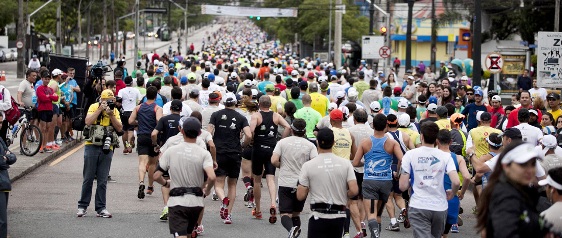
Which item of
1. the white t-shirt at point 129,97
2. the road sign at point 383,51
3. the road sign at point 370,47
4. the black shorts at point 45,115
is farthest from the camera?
the road sign at point 370,47

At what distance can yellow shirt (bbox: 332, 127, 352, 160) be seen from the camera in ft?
41.5

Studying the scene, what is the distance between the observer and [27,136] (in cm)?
1977

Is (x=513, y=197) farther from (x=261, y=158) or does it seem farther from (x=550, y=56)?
(x=550, y=56)

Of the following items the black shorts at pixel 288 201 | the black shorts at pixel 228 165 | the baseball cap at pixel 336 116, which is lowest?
the black shorts at pixel 288 201

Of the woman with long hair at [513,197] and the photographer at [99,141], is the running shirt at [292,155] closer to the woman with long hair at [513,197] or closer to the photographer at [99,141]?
the photographer at [99,141]

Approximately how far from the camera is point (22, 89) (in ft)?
64.7

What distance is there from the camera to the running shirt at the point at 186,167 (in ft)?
31.9

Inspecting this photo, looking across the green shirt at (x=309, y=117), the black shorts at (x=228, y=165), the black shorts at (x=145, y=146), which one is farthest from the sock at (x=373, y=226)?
the black shorts at (x=145, y=146)

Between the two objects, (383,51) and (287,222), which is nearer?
(287,222)

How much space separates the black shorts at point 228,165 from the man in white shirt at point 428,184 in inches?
172

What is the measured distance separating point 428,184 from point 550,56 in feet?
43.6

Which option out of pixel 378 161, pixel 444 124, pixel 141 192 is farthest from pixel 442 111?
pixel 141 192

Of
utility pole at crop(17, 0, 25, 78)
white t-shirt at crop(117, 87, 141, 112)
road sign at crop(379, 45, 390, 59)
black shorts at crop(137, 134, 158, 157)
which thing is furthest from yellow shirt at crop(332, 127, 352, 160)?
utility pole at crop(17, 0, 25, 78)

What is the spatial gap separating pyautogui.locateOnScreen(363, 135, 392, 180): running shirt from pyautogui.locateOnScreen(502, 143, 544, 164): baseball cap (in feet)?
19.2
